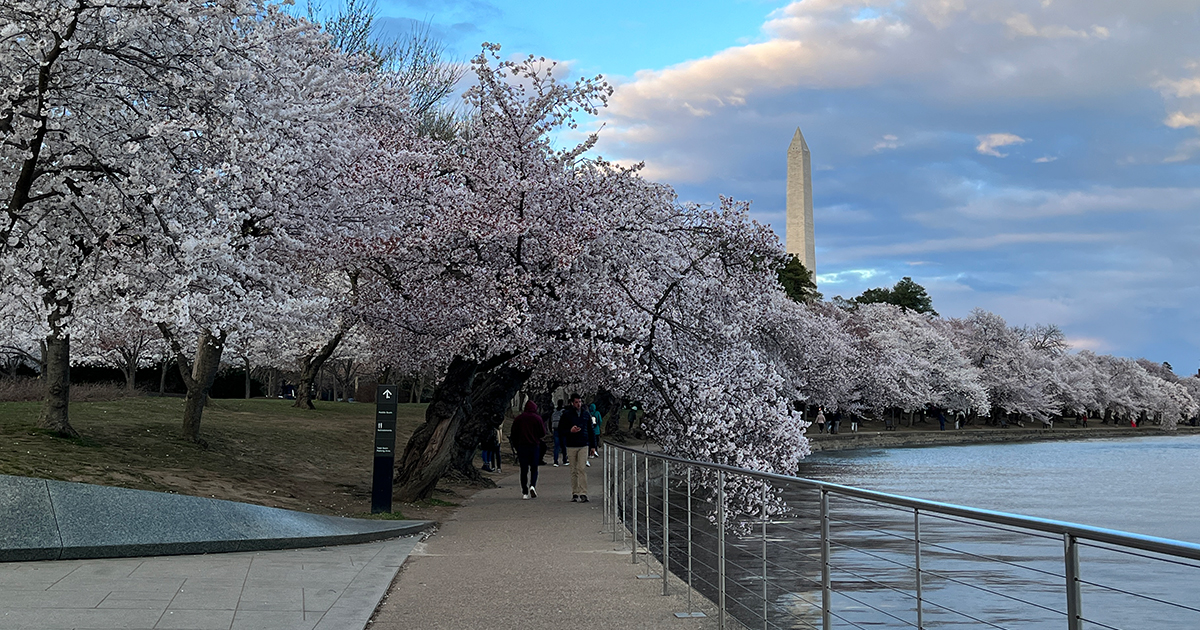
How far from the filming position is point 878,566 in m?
13.3

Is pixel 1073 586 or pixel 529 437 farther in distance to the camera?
pixel 529 437

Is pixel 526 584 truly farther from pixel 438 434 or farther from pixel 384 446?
pixel 438 434

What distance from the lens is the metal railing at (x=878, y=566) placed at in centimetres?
387

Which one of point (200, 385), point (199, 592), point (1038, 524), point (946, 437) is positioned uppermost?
point (200, 385)

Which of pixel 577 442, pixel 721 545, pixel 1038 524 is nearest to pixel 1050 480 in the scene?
pixel 577 442

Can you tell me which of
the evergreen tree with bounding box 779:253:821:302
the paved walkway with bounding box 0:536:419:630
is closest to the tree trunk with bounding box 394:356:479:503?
the paved walkway with bounding box 0:536:419:630

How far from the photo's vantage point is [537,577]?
9539 mm

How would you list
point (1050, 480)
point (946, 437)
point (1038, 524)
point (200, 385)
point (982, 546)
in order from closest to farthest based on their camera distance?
point (1038, 524) → point (982, 546) → point (200, 385) → point (1050, 480) → point (946, 437)

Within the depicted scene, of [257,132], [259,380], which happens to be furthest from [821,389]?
[257,132]

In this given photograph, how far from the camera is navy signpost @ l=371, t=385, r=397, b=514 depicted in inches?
577

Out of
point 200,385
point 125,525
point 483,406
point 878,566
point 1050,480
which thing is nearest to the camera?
point 125,525

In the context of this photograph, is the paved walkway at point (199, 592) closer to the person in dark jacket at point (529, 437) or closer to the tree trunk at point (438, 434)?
the tree trunk at point (438, 434)

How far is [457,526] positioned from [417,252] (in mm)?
5096

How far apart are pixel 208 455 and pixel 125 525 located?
9616 millimetres
